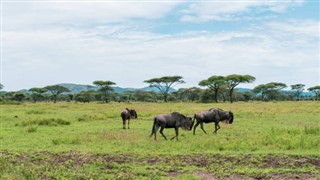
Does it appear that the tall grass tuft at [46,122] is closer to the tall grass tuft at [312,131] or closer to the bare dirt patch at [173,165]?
the bare dirt patch at [173,165]

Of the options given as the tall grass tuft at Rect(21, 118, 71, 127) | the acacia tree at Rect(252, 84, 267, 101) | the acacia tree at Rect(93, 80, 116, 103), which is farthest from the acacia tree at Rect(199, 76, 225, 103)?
the tall grass tuft at Rect(21, 118, 71, 127)

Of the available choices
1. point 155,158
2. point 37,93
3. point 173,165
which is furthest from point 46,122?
point 37,93

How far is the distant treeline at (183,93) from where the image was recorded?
3435 inches

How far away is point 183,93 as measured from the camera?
420ft

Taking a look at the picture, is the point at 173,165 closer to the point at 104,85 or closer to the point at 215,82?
the point at 215,82

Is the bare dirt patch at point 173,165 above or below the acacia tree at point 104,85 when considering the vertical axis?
below

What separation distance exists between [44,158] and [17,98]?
106m

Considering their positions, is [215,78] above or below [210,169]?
above

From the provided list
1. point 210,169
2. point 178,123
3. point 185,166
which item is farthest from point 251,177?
point 178,123

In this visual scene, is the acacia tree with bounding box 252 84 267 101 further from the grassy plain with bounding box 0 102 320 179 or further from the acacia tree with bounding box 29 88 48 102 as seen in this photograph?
the grassy plain with bounding box 0 102 320 179

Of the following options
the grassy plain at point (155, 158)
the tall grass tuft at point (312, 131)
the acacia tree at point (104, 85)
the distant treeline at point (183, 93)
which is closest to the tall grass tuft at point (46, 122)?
the grassy plain at point (155, 158)

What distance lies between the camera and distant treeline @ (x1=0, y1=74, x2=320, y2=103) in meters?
87.2

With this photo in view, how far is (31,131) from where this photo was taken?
72.9ft

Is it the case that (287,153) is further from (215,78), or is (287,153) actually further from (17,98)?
(17,98)
